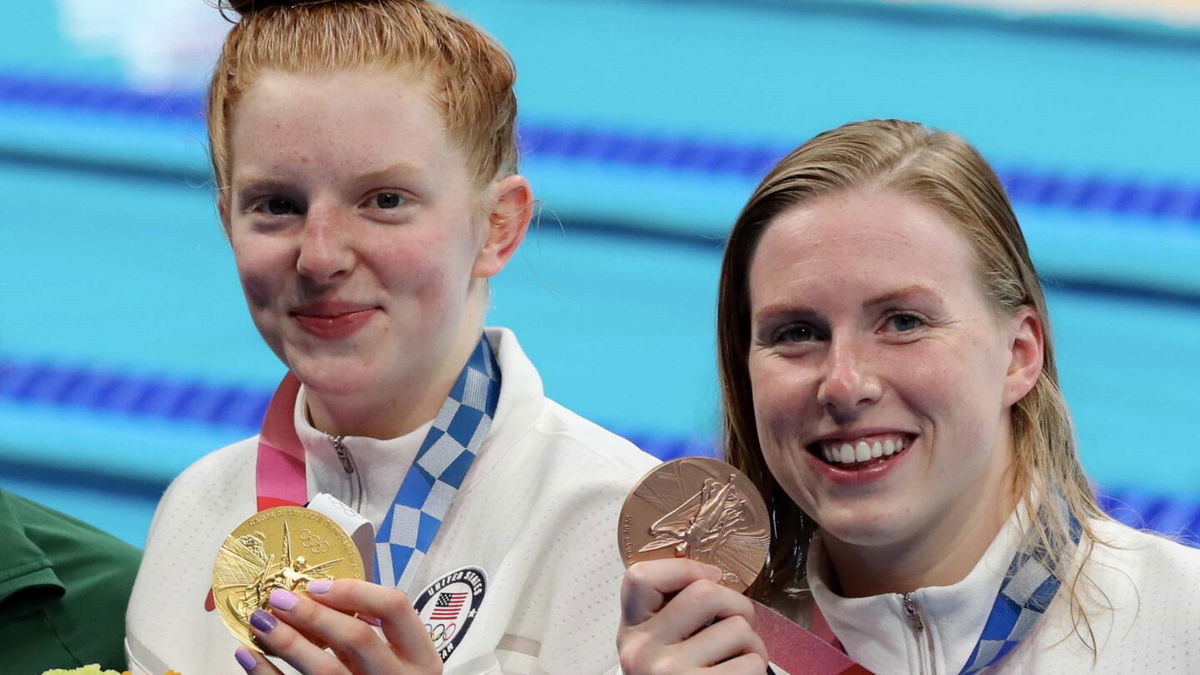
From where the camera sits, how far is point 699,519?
1594mm

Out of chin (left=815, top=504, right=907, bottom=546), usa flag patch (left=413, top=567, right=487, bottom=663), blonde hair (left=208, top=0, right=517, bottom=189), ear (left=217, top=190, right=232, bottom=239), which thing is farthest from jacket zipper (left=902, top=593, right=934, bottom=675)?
ear (left=217, top=190, right=232, bottom=239)

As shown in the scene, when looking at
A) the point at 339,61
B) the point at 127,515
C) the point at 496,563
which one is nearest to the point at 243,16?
the point at 339,61

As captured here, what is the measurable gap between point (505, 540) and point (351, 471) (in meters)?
0.22

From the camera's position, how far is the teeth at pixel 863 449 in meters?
1.62

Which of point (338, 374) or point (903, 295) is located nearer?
point (903, 295)

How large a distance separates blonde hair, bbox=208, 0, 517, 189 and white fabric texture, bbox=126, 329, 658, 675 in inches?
11.2

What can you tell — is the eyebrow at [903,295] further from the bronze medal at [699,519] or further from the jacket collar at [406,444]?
the jacket collar at [406,444]

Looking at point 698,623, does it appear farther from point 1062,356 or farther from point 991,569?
point 1062,356

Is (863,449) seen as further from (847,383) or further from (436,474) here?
(436,474)

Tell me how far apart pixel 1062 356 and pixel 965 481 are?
2264mm

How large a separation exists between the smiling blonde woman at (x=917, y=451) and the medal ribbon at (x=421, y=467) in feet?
1.19

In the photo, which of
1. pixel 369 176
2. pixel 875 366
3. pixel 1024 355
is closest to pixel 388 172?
pixel 369 176

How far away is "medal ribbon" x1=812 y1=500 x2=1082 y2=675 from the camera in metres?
1.65

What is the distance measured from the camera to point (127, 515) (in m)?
3.64
